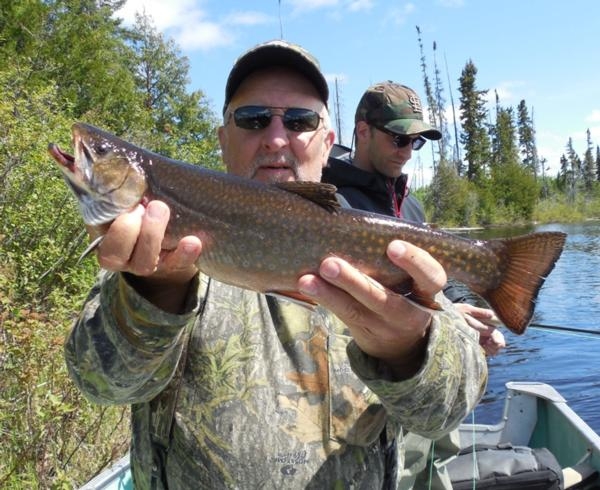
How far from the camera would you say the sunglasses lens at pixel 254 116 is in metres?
3.14

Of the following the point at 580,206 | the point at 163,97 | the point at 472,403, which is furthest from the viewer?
the point at 580,206

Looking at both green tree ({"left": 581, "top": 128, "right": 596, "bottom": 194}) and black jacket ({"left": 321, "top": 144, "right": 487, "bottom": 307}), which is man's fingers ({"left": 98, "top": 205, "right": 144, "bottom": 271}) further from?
green tree ({"left": 581, "top": 128, "right": 596, "bottom": 194})

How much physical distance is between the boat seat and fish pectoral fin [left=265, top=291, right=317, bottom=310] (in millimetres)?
3938

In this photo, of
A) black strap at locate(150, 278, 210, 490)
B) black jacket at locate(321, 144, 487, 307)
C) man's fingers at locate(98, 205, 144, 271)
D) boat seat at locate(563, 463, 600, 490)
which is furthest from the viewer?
black jacket at locate(321, 144, 487, 307)

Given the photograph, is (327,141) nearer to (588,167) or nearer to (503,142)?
(503,142)

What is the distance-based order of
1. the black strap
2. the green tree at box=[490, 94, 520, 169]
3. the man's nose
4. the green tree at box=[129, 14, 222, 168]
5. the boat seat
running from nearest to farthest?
the black strap, the man's nose, the boat seat, the green tree at box=[129, 14, 222, 168], the green tree at box=[490, 94, 520, 169]

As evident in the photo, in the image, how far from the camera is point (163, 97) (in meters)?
41.9

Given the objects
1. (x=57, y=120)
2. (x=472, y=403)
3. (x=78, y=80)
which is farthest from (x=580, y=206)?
(x=472, y=403)

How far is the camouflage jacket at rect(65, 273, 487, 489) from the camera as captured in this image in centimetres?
224

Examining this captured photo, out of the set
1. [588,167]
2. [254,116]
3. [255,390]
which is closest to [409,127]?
[254,116]

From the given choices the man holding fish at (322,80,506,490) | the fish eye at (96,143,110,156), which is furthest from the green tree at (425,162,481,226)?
the fish eye at (96,143,110,156)

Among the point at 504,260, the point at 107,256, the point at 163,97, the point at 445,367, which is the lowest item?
the point at 445,367

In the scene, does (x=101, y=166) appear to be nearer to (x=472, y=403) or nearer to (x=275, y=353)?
(x=275, y=353)

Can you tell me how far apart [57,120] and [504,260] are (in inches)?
414
